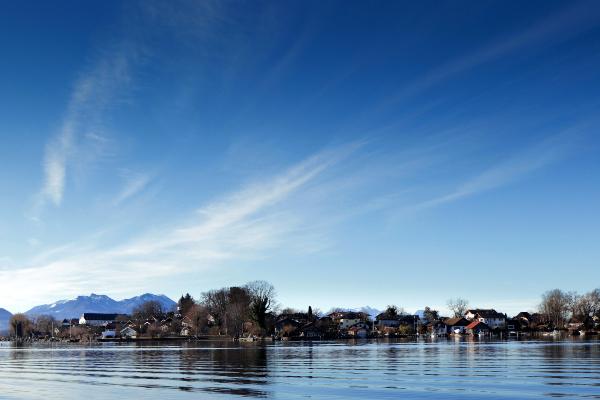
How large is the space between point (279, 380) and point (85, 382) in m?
13.3

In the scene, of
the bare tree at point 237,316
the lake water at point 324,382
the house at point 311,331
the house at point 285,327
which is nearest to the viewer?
the lake water at point 324,382

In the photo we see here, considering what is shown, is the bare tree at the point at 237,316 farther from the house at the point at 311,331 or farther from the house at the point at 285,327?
the house at the point at 311,331

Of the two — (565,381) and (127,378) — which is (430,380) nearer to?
(565,381)

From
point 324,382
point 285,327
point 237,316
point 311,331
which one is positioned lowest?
point 311,331

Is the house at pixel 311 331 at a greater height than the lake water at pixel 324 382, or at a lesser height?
lesser

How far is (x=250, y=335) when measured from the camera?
16725cm

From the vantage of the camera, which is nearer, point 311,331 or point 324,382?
point 324,382

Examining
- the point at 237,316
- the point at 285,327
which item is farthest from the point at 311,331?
the point at 237,316

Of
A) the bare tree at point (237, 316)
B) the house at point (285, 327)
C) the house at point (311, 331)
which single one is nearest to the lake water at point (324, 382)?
the bare tree at point (237, 316)

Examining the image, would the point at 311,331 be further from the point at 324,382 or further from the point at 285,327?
the point at 324,382

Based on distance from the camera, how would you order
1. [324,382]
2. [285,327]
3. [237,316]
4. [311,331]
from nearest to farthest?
[324,382] < [237,316] < [285,327] < [311,331]

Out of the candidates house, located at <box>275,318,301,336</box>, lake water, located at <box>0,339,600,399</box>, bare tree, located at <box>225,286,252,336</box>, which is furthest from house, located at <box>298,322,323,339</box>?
lake water, located at <box>0,339,600,399</box>

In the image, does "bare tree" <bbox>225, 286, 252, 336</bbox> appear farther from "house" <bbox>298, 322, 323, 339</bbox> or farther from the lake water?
the lake water

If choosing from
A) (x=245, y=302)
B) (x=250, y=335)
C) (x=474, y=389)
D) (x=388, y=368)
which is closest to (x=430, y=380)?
(x=474, y=389)
